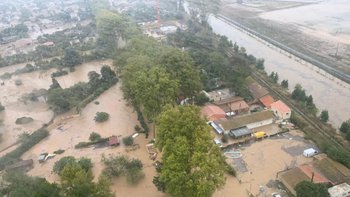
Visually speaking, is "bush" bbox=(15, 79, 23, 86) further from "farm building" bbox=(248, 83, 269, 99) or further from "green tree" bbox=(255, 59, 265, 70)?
"green tree" bbox=(255, 59, 265, 70)

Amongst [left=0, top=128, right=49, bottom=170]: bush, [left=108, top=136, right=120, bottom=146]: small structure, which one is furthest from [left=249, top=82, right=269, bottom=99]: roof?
[left=0, top=128, right=49, bottom=170]: bush

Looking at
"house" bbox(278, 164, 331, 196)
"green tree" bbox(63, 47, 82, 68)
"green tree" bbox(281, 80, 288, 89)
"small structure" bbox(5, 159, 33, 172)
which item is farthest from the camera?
"green tree" bbox(63, 47, 82, 68)

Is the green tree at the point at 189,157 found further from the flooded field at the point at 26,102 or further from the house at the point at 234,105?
the flooded field at the point at 26,102

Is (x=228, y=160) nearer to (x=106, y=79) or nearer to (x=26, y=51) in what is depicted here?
(x=106, y=79)

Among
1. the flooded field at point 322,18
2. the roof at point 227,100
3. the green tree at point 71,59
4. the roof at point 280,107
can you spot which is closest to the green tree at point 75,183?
the roof at point 227,100

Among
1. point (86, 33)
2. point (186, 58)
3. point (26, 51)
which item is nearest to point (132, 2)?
point (86, 33)
